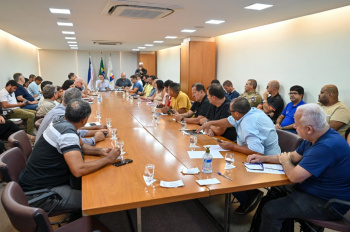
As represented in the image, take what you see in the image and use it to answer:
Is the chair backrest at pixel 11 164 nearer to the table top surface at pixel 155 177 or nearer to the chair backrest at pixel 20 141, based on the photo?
the chair backrest at pixel 20 141

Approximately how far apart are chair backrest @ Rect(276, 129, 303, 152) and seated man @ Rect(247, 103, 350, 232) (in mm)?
643

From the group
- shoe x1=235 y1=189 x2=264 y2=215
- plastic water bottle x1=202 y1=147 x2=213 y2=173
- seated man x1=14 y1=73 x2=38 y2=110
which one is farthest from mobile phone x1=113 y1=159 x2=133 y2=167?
seated man x1=14 y1=73 x2=38 y2=110

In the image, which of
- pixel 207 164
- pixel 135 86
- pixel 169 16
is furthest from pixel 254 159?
pixel 135 86

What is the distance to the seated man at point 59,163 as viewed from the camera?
A: 186 cm

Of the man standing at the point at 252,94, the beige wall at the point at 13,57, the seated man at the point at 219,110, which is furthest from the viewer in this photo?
the beige wall at the point at 13,57

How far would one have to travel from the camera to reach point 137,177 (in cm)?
186

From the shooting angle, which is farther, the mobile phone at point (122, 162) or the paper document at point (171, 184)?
the mobile phone at point (122, 162)

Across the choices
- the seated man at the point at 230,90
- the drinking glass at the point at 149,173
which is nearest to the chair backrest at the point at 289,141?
the drinking glass at the point at 149,173

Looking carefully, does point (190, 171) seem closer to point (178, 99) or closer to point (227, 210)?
point (227, 210)

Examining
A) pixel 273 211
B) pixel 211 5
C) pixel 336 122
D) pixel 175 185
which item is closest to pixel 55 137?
pixel 175 185

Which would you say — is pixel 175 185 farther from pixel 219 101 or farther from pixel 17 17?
pixel 17 17

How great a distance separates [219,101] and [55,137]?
2125mm

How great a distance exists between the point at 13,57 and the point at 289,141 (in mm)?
9433

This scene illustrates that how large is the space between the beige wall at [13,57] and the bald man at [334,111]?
316 inches
